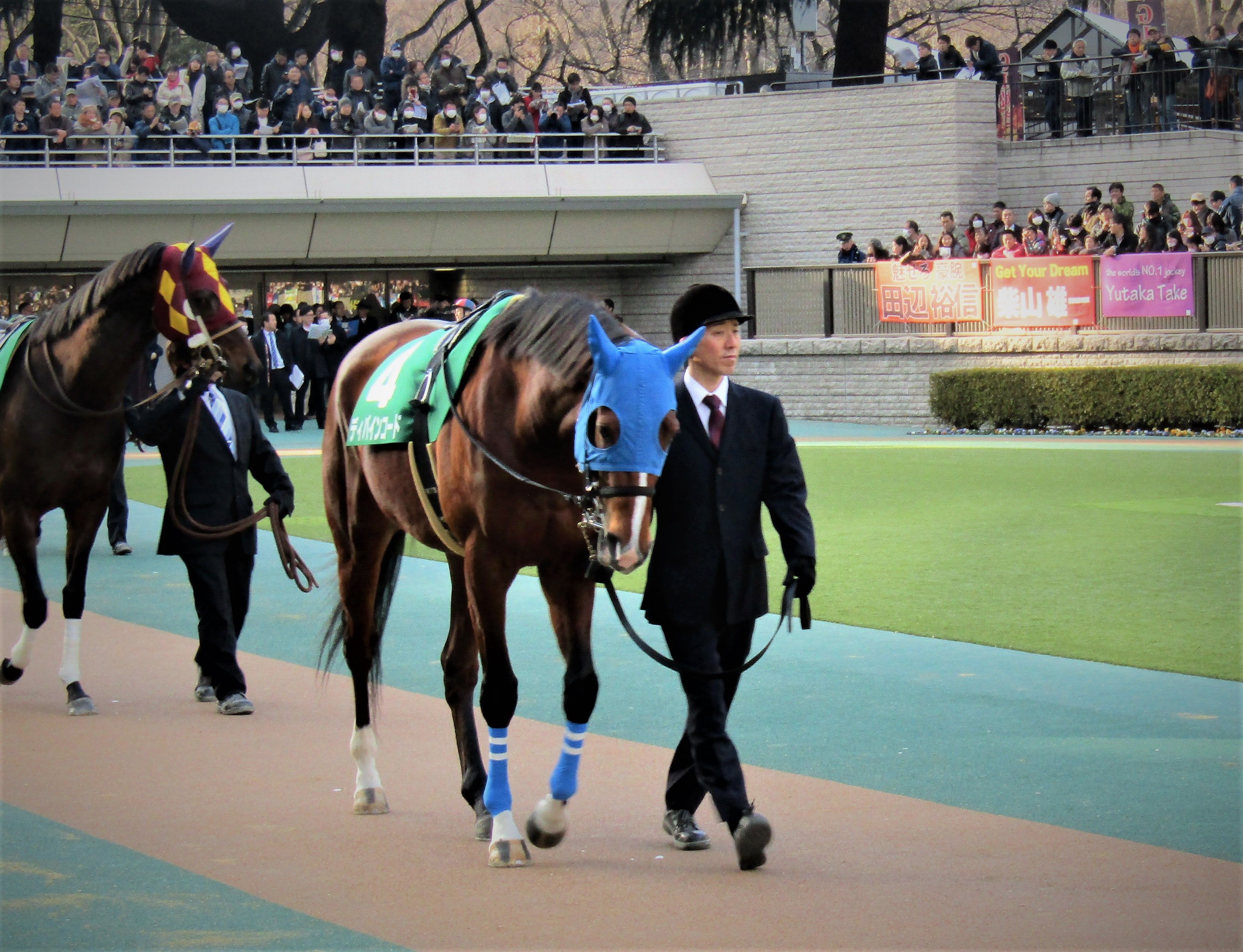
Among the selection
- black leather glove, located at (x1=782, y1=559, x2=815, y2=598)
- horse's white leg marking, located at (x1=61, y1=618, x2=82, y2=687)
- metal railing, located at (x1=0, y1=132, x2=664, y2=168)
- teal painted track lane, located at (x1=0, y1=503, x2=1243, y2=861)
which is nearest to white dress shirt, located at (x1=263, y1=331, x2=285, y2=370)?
metal railing, located at (x1=0, y1=132, x2=664, y2=168)

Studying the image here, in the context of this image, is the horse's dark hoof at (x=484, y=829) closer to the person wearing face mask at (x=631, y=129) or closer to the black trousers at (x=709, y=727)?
the black trousers at (x=709, y=727)

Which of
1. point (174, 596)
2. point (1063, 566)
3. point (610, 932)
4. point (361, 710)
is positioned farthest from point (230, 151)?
point (610, 932)

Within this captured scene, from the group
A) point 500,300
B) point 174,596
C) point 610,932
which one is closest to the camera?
point 610,932

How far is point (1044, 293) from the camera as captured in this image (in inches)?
896

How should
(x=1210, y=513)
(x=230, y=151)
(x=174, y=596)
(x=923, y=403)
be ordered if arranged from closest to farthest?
(x=174, y=596)
(x=1210, y=513)
(x=923, y=403)
(x=230, y=151)

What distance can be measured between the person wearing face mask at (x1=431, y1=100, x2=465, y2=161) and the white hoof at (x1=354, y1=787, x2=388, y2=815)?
2423cm

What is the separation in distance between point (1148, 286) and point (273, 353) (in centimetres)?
1356

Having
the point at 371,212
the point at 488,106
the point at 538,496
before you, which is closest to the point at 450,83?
the point at 488,106

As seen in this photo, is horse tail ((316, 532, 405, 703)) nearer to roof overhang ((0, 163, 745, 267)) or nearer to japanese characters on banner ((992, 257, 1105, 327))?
japanese characters on banner ((992, 257, 1105, 327))

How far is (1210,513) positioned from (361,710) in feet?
30.6

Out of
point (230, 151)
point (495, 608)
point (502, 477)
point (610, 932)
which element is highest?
point (230, 151)

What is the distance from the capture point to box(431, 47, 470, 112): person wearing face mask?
28938 mm

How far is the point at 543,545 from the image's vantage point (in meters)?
4.67

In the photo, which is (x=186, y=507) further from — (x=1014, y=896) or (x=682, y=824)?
(x=1014, y=896)
